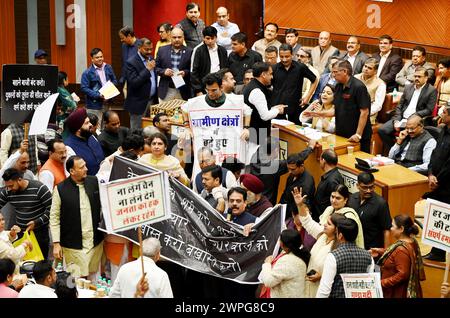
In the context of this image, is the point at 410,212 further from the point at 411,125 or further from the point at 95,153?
the point at 95,153

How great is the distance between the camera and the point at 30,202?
9.73 m

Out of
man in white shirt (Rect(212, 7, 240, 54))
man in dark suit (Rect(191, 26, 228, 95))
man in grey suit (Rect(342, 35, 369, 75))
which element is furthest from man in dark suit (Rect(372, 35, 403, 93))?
man in dark suit (Rect(191, 26, 228, 95))

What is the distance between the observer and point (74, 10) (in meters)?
17.9

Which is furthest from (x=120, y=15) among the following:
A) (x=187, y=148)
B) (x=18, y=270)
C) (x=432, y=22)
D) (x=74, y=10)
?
(x=18, y=270)

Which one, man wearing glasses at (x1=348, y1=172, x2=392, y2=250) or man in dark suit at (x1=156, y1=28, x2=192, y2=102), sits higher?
man in dark suit at (x1=156, y1=28, x2=192, y2=102)

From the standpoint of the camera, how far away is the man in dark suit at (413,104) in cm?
1323

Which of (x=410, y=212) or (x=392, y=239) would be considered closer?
(x=392, y=239)

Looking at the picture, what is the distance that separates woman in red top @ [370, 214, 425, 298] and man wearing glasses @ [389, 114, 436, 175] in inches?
116

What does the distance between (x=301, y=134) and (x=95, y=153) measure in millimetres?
2552

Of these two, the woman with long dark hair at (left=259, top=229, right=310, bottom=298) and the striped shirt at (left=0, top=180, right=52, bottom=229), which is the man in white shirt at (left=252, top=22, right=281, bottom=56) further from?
the woman with long dark hair at (left=259, top=229, right=310, bottom=298)

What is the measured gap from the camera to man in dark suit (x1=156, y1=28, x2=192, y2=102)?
14156 millimetres

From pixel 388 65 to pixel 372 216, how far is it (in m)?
6.31

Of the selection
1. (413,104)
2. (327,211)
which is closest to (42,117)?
(327,211)

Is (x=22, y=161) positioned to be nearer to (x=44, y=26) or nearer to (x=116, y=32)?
(x=44, y=26)
